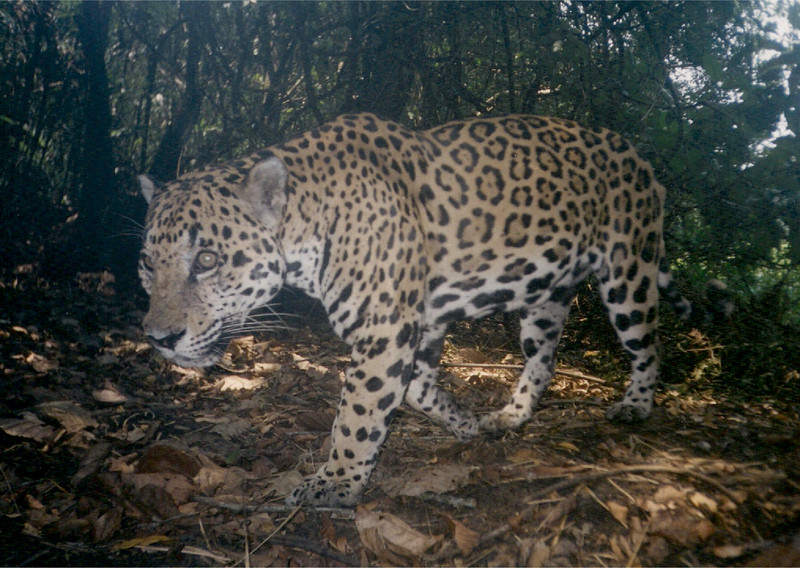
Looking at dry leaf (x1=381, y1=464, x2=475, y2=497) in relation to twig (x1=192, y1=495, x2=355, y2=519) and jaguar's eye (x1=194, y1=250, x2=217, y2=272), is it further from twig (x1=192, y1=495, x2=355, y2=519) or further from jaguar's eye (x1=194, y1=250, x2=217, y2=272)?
jaguar's eye (x1=194, y1=250, x2=217, y2=272)

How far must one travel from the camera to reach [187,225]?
312cm

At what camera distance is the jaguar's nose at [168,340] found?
302cm

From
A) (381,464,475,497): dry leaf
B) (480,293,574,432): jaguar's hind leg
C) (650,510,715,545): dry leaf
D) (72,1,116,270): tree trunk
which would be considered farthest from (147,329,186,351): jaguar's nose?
(72,1,116,270): tree trunk

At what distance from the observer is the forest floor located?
98.0 inches

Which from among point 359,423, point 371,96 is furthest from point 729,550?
point 371,96

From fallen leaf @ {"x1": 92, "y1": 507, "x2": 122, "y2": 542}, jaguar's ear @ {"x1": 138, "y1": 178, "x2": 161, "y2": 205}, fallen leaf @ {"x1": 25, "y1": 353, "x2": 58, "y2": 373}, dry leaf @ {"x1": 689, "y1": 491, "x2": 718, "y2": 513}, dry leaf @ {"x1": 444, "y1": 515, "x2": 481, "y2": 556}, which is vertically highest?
jaguar's ear @ {"x1": 138, "y1": 178, "x2": 161, "y2": 205}

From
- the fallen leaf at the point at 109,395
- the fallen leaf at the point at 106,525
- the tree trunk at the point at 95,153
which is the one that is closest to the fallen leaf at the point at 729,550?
the fallen leaf at the point at 106,525

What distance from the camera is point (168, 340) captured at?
9.95 ft

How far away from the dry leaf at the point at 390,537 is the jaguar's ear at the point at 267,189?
1.73 meters

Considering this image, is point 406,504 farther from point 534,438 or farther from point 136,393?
point 136,393

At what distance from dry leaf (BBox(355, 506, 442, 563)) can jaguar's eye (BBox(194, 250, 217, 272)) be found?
158cm

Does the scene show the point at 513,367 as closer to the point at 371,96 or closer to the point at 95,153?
the point at 371,96

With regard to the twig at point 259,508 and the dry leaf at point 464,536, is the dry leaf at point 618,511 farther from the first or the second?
the twig at point 259,508

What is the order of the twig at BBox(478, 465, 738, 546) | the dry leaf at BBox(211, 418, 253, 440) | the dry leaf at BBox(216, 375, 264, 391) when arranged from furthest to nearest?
the dry leaf at BBox(216, 375, 264, 391) < the dry leaf at BBox(211, 418, 253, 440) < the twig at BBox(478, 465, 738, 546)
